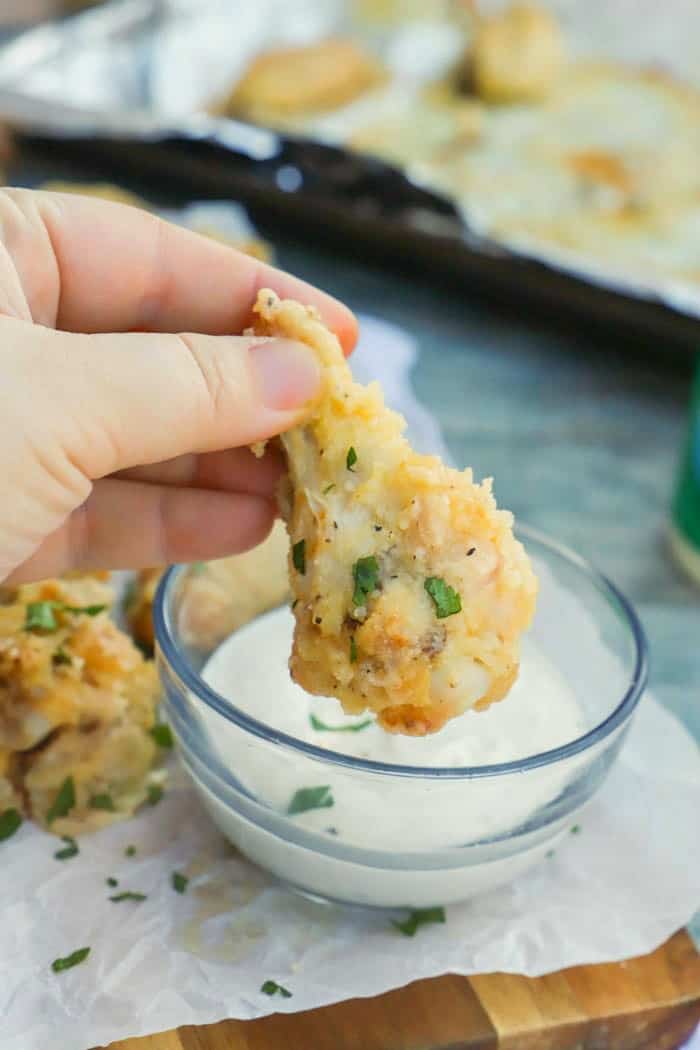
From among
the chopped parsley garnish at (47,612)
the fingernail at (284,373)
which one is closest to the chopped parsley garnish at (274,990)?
the chopped parsley garnish at (47,612)

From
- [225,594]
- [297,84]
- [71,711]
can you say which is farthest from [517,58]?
[71,711]

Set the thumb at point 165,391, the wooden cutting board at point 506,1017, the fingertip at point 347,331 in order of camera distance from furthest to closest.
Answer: the fingertip at point 347,331
the wooden cutting board at point 506,1017
the thumb at point 165,391

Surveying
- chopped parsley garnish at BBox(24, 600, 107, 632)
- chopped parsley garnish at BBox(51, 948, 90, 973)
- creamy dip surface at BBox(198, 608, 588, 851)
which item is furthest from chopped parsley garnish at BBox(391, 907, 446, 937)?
chopped parsley garnish at BBox(24, 600, 107, 632)

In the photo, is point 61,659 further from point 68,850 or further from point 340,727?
point 340,727

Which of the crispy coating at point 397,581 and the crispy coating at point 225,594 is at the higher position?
the crispy coating at point 397,581

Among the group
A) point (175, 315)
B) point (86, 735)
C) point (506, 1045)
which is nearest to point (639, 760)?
point (506, 1045)

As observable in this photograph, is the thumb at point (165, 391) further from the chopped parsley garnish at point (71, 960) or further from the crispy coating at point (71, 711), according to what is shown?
the chopped parsley garnish at point (71, 960)

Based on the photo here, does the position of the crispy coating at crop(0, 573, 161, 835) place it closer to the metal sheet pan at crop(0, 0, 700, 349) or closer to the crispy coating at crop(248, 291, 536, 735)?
the crispy coating at crop(248, 291, 536, 735)
